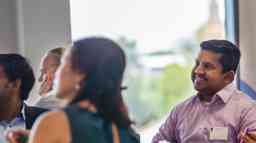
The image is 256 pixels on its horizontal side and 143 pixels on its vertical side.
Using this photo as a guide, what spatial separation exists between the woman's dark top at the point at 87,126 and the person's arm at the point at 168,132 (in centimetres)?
146

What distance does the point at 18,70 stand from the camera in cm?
201

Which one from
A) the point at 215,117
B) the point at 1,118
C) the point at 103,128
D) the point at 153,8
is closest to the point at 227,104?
the point at 215,117

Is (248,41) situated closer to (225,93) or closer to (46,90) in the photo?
(225,93)

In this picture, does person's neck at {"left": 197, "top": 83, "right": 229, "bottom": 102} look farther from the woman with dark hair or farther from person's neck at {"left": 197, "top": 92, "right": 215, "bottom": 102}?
the woman with dark hair

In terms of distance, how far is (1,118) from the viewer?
6.44 feet

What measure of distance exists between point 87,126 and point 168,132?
5.14 feet

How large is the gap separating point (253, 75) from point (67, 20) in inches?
56.5

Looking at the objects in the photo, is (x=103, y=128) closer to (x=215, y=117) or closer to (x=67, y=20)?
(x=215, y=117)

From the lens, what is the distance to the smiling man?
244 cm

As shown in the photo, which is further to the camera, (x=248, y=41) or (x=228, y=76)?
(x=248, y=41)

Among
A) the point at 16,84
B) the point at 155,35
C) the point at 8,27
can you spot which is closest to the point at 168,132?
the point at 155,35

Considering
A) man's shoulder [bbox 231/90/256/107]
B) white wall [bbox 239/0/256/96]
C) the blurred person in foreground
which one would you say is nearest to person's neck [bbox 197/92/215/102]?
man's shoulder [bbox 231/90/256/107]

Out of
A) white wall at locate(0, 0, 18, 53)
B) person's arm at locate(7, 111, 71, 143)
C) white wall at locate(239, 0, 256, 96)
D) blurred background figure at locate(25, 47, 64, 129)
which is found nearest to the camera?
A: person's arm at locate(7, 111, 71, 143)

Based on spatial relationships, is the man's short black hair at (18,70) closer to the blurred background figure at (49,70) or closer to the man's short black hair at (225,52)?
the blurred background figure at (49,70)
